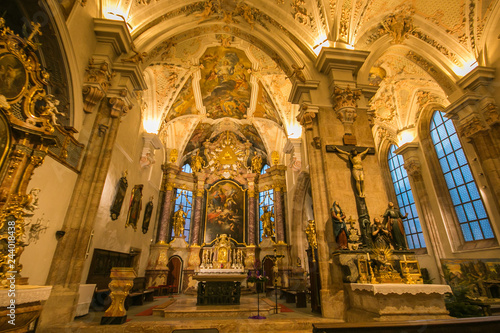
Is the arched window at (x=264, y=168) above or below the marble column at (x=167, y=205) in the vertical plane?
above

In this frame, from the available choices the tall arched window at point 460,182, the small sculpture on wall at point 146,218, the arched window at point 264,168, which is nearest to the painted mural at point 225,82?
the arched window at point 264,168

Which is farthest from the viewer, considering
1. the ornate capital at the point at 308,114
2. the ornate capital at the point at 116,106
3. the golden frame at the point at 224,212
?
the golden frame at the point at 224,212

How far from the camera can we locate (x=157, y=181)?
1382 cm

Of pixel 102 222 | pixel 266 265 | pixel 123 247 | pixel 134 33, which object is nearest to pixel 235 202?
pixel 266 265

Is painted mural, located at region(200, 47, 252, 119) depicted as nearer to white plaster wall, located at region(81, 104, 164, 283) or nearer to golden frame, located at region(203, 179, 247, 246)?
white plaster wall, located at region(81, 104, 164, 283)

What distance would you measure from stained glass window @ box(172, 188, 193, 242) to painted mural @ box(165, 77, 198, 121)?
4.76 m

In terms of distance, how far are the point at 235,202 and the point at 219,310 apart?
31.2 ft

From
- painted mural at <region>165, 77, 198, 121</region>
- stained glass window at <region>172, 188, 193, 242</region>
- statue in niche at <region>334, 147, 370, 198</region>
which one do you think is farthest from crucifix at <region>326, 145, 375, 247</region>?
stained glass window at <region>172, 188, 193, 242</region>

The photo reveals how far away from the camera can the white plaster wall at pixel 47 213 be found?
180 inches

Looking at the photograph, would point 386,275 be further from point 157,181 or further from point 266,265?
point 157,181

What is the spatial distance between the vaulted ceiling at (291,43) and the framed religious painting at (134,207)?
305 centimetres

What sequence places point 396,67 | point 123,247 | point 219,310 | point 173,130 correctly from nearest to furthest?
point 219,310 < point 123,247 < point 396,67 < point 173,130

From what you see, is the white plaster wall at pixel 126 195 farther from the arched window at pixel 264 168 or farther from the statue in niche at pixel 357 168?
the arched window at pixel 264 168

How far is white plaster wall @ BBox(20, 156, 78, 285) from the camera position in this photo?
15.0 ft
